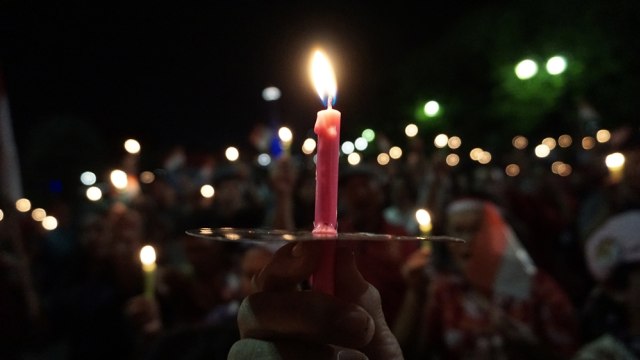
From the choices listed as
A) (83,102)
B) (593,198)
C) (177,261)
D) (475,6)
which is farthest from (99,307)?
(83,102)

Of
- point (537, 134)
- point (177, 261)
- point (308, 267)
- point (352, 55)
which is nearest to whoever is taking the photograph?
point (308, 267)

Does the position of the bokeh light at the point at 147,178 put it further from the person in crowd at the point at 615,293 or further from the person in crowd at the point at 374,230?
the person in crowd at the point at 615,293

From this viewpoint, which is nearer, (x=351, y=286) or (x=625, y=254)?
(x=351, y=286)

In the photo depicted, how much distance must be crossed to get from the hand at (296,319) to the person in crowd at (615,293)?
2.34 meters

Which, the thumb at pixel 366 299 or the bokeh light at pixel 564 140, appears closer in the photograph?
the thumb at pixel 366 299

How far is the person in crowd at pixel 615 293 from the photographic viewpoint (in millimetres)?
3000

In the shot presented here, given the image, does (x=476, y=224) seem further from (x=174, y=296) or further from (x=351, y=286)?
(x=351, y=286)

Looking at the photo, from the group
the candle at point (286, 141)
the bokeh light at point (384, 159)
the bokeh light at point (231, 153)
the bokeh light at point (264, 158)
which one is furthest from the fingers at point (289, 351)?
the bokeh light at point (264, 158)

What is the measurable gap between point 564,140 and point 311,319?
2715cm

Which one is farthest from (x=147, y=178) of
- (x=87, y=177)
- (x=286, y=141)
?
(x=87, y=177)

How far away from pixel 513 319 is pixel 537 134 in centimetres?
2521

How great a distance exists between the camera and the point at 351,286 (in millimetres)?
1284

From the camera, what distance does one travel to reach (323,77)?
1.41m

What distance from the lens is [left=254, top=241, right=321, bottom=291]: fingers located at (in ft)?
3.87
